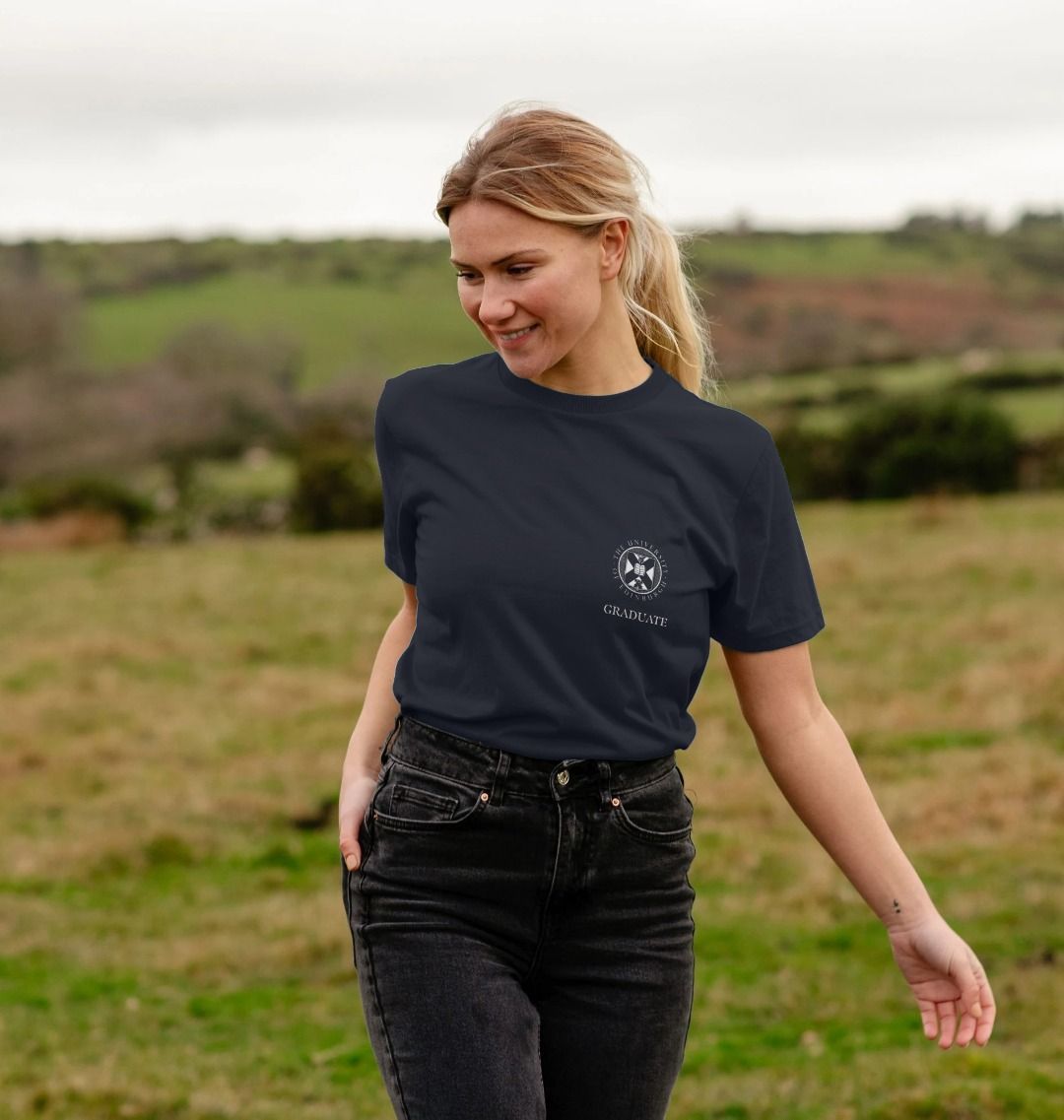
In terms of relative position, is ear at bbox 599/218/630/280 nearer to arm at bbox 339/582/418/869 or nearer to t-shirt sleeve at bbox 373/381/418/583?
t-shirt sleeve at bbox 373/381/418/583

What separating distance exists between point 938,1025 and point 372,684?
1.24 metres

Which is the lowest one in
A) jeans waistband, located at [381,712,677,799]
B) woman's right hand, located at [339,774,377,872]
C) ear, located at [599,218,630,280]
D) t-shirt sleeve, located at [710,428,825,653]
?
woman's right hand, located at [339,774,377,872]

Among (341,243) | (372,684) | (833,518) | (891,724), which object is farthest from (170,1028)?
(341,243)

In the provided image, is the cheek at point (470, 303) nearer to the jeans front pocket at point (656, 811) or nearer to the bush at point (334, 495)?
the jeans front pocket at point (656, 811)

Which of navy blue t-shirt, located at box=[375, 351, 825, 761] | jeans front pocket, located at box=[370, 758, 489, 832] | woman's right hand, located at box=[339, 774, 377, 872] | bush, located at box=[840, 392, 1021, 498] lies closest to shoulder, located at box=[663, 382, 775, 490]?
navy blue t-shirt, located at box=[375, 351, 825, 761]

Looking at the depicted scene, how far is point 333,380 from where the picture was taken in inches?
2443

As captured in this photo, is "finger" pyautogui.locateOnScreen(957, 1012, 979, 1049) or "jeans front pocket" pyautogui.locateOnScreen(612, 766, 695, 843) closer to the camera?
"jeans front pocket" pyautogui.locateOnScreen(612, 766, 695, 843)

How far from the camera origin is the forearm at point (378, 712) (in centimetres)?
294

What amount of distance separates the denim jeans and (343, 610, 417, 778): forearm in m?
0.21

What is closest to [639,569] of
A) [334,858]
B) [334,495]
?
[334,858]

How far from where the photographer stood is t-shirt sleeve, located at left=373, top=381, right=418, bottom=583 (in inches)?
112

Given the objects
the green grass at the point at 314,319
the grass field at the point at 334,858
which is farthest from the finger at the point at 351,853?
the green grass at the point at 314,319

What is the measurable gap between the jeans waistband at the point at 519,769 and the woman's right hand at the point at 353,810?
182 mm

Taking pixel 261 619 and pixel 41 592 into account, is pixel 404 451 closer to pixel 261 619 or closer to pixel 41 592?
pixel 261 619
